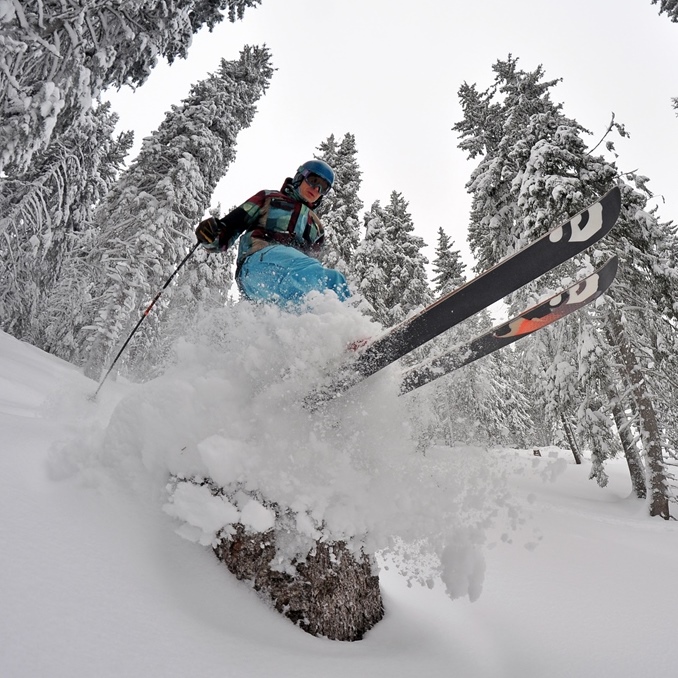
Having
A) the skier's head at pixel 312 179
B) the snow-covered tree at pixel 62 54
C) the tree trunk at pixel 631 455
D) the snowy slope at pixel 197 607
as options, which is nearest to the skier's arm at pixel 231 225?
the skier's head at pixel 312 179

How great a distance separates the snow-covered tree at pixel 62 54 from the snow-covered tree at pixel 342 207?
8052 mm

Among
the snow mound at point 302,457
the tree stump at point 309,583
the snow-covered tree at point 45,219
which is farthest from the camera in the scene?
the snow-covered tree at point 45,219

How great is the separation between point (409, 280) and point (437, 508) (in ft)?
44.5

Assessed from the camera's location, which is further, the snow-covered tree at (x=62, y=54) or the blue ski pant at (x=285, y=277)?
the snow-covered tree at (x=62, y=54)

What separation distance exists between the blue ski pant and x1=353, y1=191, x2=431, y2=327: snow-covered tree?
10082 mm

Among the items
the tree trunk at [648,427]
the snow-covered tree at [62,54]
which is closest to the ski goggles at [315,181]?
the snow-covered tree at [62,54]

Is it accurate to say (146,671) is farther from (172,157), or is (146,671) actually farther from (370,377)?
(172,157)

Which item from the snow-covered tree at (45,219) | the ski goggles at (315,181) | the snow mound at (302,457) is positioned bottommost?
the snow mound at (302,457)

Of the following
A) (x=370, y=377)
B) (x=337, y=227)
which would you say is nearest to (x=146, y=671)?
(x=370, y=377)

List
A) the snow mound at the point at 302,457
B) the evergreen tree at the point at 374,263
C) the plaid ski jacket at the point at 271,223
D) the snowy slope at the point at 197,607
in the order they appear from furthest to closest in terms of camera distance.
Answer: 1. the evergreen tree at the point at 374,263
2. the plaid ski jacket at the point at 271,223
3. the snow mound at the point at 302,457
4. the snowy slope at the point at 197,607

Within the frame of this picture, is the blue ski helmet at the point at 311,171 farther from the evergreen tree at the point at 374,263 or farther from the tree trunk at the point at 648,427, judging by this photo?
the evergreen tree at the point at 374,263

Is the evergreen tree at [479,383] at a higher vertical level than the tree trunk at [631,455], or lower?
higher

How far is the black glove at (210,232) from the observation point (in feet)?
13.0

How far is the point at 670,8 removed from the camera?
381 inches
